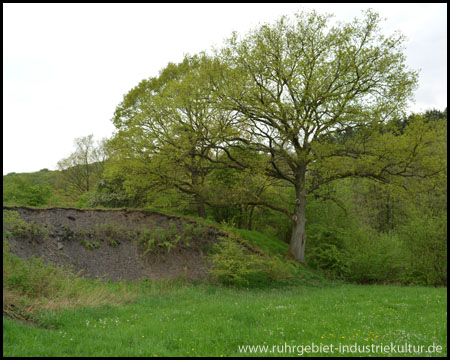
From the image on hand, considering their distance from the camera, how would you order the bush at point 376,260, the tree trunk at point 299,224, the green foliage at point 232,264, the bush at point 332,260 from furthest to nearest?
the tree trunk at point 299,224, the bush at point 332,260, the bush at point 376,260, the green foliage at point 232,264

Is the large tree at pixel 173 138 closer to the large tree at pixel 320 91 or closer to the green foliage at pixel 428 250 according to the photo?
the large tree at pixel 320 91

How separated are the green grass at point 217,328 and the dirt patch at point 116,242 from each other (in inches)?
246

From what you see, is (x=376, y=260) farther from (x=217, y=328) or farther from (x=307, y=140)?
(x=217, y=328)

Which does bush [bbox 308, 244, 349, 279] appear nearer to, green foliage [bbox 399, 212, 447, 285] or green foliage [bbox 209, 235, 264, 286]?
green foliage [bbox 399, 212, 447, 285]

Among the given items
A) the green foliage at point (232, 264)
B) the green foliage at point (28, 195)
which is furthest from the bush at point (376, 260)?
the green foliage at point (28, 195)

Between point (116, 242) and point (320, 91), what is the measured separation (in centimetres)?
1404

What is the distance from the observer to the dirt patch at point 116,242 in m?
16.1

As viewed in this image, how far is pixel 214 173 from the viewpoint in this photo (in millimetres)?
23828

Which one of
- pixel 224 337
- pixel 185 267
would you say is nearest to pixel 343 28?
pixel 185 267

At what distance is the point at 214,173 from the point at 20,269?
49.3 ft

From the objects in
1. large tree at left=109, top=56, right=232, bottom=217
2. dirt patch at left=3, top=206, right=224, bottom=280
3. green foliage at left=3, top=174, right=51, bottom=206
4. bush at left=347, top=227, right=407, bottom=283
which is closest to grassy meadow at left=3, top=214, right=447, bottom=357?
dirt patch at left=3, top=206, right=224, bottom=280

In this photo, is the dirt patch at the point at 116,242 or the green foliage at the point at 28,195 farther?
the green foliage at the point at 28,195

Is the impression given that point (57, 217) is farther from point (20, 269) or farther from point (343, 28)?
point (343, 28)

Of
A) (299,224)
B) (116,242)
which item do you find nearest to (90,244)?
(116,242)
